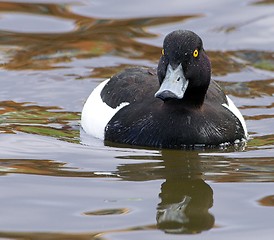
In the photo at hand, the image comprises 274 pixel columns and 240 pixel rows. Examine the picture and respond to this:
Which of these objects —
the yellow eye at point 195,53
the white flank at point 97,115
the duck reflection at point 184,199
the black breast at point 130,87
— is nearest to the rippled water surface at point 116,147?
the duck reflection at point 184,199

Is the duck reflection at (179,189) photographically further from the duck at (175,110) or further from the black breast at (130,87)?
the black breast at (130,87)

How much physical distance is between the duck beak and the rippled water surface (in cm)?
56

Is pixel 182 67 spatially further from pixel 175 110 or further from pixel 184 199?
pixel 184 199

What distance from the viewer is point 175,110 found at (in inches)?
366

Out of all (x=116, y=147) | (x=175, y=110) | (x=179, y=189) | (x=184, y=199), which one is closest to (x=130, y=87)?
(x=175, y=110)

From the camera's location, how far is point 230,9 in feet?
50.8

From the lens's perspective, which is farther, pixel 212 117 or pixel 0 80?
pixel 0 80

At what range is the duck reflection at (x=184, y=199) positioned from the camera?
6.69 meters

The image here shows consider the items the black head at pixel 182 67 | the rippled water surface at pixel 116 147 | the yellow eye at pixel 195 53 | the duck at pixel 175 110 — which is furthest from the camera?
the yellow eye at pixel 195 53

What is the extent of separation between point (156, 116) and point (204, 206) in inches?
89.3

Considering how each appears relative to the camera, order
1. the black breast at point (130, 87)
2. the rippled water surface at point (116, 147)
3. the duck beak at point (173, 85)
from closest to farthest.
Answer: the rippled water surface at point (116, 147), the duck beak at point (173, 85), the black breast at point (130, 87)

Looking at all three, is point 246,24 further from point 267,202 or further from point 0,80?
point 267,202

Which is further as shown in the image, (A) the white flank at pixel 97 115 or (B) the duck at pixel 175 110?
(A) the white flank at pixel 97 115

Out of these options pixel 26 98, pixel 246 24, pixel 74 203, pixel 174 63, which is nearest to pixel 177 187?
pixel 74 203
